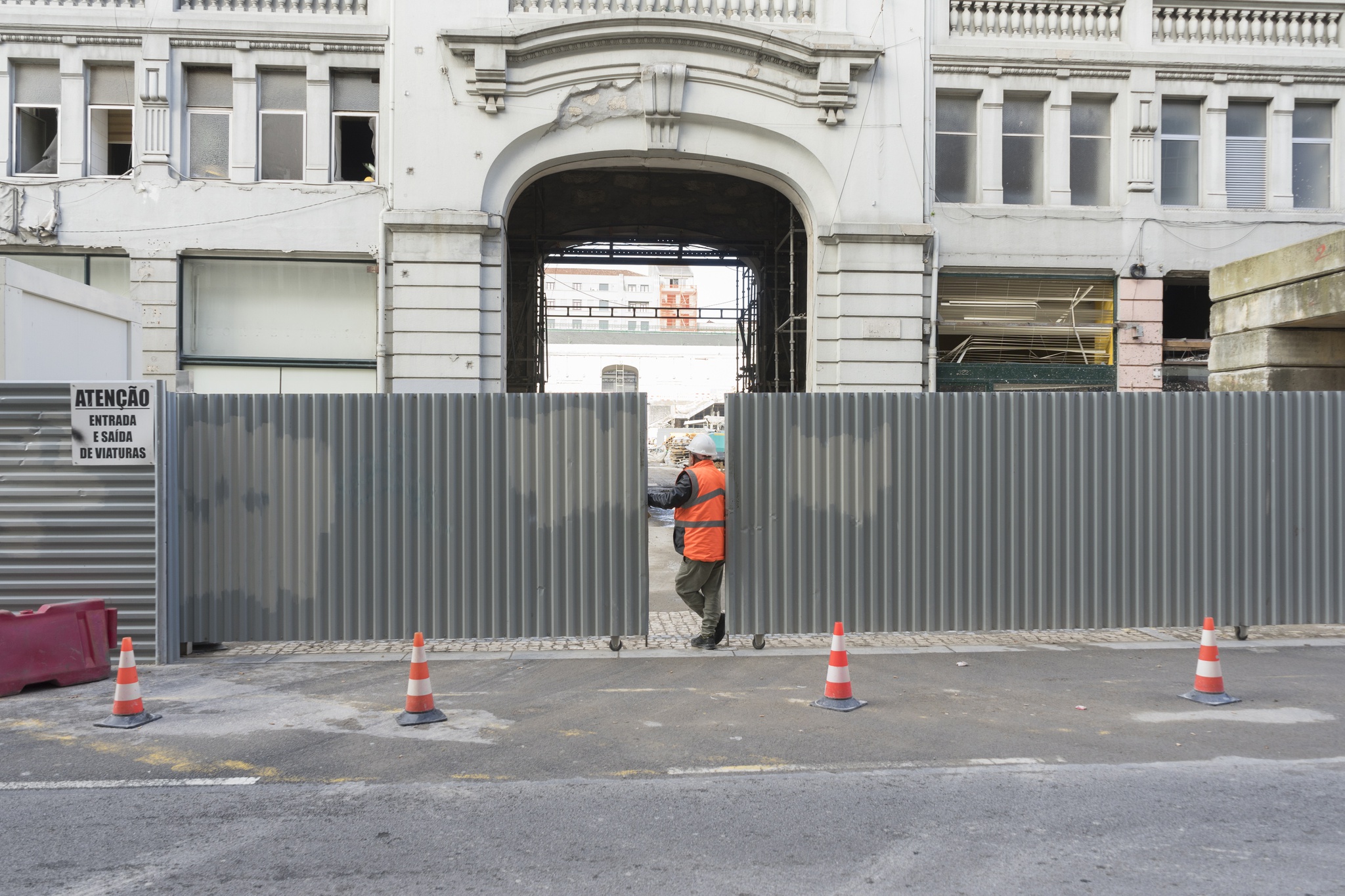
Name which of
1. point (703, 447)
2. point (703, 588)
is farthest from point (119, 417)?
point (703, 588)

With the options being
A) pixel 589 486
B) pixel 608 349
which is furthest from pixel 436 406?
pixel 608 349

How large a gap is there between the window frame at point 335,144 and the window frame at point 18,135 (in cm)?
340

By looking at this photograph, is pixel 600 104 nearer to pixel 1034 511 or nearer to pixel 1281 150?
pixel 1034 511

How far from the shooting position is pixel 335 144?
54.2ft

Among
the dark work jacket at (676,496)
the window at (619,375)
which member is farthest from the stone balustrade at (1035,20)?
the window at (619,375)

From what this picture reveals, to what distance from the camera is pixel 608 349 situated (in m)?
79.2

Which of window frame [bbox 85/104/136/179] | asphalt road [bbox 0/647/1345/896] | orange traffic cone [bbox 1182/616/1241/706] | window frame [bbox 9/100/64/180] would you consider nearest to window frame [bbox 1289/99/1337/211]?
asphalt road [bbox 0/647/1345/896]

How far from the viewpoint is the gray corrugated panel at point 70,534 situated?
324 inches

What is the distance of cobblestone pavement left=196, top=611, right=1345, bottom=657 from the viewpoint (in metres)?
8.77

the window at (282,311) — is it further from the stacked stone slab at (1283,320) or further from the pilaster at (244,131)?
the stacked stone slab at (1283,320)

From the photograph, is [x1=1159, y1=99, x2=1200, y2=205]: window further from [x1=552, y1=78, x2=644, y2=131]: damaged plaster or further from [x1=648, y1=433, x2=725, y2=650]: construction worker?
[x1=648, y1=433, x2=725, y2=650]: construction worker

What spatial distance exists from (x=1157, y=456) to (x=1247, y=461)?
0.96 meters

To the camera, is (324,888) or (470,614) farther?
(470,614)

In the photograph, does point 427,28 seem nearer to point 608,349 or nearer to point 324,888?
point 324,888
